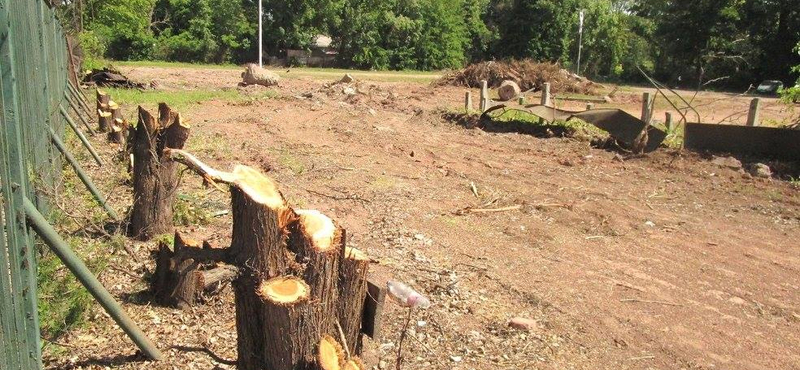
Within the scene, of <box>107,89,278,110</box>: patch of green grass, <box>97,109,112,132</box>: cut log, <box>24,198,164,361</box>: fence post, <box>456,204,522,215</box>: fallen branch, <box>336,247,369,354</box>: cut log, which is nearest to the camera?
<box>24,198,164,361</box>: fence post

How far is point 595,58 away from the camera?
2147 inches

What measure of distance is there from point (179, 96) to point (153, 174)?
1489cm

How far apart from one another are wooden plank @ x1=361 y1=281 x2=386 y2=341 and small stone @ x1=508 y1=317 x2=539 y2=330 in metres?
1.97

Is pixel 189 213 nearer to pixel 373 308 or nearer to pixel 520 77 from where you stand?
pixel 373 308

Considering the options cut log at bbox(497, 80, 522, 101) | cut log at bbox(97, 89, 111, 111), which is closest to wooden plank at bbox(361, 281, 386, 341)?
cut log at bbox(97, 89, 111, 111)

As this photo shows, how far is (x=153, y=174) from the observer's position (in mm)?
6250

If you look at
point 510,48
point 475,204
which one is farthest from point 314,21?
point 475,204

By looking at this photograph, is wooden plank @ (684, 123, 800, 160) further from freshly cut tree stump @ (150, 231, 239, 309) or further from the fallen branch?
freshly cut tree stump @ (150, 231, 239, 309)

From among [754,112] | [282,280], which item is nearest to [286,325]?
[282,280]

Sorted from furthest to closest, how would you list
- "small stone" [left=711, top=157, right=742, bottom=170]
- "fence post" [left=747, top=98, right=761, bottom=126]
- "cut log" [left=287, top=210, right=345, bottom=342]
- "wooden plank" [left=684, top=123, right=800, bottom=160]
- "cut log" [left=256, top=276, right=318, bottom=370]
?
1. "fence post" [left=747, top=98, right=761, bottom=126]
2. "wooden plank" [left=684, top=123, right=800, bottom=160]
3. "small stone" [left=711, top=157, right=742, bottom=170]
4. "cut log" [left=287, top=210, right=345, bottom=342]
5. "cut log" [left=256, top=276, right=318, bottom=370]

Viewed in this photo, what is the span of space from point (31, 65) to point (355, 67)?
148 feet

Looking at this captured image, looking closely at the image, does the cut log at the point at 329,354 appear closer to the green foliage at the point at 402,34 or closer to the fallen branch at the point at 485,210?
the fallen branch at the point at 485,210

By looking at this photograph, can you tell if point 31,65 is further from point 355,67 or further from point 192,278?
point 355,67

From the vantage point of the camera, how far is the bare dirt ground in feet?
16.7
